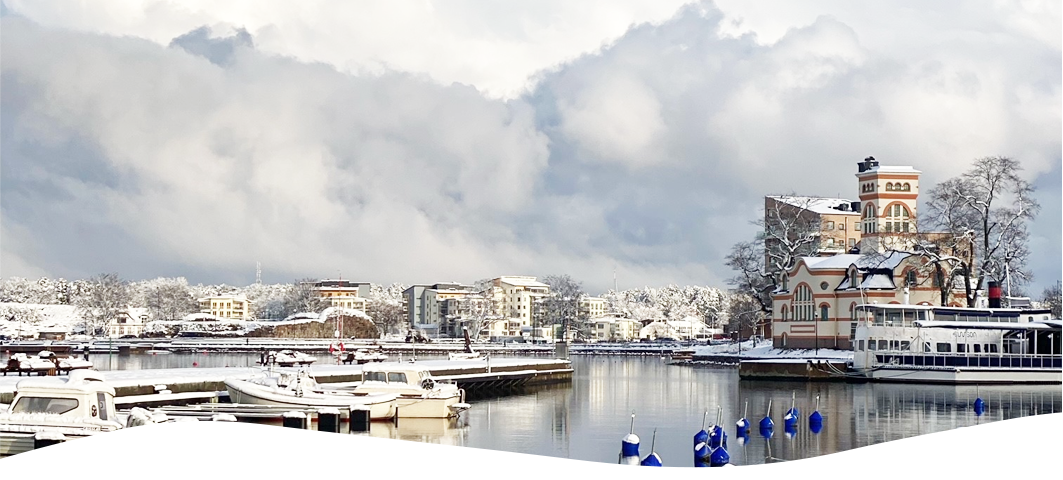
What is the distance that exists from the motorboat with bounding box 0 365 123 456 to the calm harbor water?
22.0ft

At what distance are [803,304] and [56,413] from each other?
44469mm

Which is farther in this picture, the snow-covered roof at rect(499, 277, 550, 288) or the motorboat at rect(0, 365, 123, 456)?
the snow-covered roof at rect(499, 277, 550, 288)

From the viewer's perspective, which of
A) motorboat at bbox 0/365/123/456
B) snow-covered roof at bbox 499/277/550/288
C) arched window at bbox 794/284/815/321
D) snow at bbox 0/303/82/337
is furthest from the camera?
snow at bbox 0/303/82/337

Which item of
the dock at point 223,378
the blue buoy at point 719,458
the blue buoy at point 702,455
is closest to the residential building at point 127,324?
the dock at point 223,378

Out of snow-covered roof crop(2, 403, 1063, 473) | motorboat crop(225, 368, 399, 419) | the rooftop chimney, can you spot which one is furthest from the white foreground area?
the rooftop chimney

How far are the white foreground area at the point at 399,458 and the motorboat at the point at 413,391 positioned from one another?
616 inches

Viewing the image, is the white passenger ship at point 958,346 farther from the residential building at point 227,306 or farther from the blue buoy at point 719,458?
the residential building at point 227,306

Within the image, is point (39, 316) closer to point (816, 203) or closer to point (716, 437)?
point (816, 203)

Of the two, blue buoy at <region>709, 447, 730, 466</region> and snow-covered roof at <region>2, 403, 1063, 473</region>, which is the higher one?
snow-covered roof at <region>2, 403, 1063, 473</region>

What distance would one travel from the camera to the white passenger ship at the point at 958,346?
43.4 metres

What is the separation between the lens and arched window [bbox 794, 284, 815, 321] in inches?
2244

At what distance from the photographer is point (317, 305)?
461 ft

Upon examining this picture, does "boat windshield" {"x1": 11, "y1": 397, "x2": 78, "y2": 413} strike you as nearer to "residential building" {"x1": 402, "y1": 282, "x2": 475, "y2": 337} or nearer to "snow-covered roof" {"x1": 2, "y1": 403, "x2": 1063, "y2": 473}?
"snow-covered roof" {"x1": 2, "y1": 403, "x2": 1063, "y2": 473}

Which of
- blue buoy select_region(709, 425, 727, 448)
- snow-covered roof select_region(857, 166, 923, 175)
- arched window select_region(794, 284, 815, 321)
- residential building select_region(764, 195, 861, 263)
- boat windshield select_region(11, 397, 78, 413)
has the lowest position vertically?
blue buoy select_region(709, 425, 727, 448)
